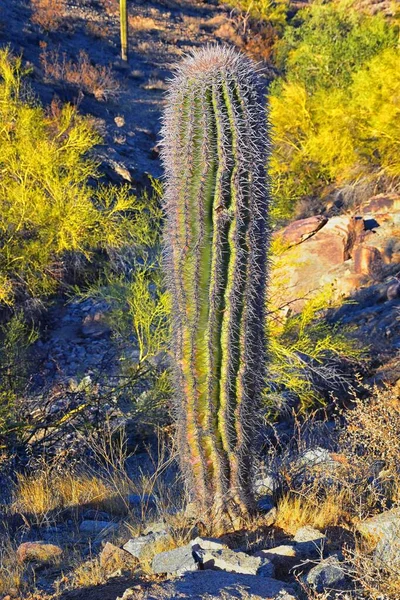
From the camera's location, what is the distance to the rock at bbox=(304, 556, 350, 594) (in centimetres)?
265

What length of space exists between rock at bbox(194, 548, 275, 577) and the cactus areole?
619 millimetres

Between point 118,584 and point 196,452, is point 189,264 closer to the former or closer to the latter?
point 196,452

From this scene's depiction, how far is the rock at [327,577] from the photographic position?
2646mm

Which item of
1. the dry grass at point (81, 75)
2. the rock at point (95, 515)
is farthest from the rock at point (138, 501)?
the dry grass at point (81, 75)

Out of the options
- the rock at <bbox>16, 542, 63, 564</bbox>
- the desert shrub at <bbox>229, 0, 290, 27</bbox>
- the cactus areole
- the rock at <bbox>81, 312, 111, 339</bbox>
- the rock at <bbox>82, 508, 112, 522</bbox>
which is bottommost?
the rock at <bbox>81, 312, 111, 339</bbox>

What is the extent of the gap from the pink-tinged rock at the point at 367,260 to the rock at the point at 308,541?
7.72m

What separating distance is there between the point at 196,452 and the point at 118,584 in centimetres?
82

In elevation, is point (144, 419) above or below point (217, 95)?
below

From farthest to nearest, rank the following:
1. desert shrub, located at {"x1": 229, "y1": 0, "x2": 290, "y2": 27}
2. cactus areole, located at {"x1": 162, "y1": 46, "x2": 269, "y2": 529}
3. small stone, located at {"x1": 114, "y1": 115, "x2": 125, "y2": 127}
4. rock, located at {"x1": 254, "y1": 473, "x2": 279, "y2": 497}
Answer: desert shrub, located at {"x1": 229, "y1": 0, "x2": 290, "y2": 27}
small stone, located at {"x1": 114, "y1": 115, "x2": 125, "y2": 127}
rock, located at {"x1": 254, "y1": 473, "x2": 279, "y2": 497}
cactus areole, located at {"x1": 162, "y1": 46, "x2": 269, "y2": 529}

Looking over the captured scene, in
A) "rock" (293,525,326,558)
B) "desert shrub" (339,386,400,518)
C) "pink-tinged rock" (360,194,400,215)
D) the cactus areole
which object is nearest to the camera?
"rock" (293,525,326,558)

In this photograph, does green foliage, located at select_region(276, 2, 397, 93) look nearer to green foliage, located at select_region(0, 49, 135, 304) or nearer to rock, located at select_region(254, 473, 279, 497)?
green foliage, located at select_region(0, 49, 135, 304)

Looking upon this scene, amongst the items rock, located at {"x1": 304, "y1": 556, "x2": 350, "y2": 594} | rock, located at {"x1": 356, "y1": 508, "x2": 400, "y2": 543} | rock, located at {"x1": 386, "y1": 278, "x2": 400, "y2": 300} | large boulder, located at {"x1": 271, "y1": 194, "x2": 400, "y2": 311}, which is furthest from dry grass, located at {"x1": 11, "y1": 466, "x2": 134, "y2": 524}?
rock, located at {"x1": 386, "y1": 278, "x2": 400, "y2": 300}

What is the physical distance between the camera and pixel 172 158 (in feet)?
11.4

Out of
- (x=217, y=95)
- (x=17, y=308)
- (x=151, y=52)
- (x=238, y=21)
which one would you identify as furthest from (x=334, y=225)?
(x=238, y=21)
